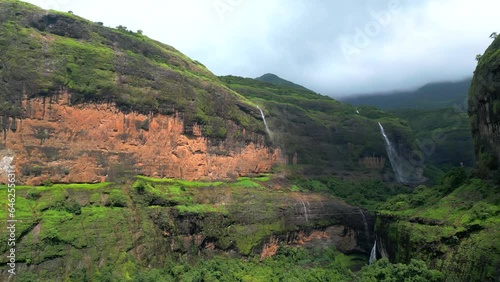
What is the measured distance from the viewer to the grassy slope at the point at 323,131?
61.4m

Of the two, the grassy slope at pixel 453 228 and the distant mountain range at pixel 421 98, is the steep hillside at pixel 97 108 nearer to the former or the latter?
the grassy slope at pixel 453 228

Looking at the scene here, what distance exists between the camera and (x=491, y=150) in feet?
103

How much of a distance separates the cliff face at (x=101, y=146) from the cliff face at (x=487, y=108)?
27691 millimetres

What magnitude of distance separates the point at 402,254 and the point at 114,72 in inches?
1250

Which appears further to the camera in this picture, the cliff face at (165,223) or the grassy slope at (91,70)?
the grassy slope at (91,70)

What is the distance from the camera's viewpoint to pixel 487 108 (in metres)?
30.8

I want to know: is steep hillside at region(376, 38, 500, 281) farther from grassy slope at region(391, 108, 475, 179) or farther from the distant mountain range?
the distant mountain range

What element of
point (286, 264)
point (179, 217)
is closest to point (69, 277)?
point (179, 217)

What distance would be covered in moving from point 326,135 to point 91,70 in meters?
39.8

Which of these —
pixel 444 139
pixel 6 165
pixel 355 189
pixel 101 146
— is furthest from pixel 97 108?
pixel 444 139

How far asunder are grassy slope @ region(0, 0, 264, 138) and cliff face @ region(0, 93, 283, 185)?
3.84ft

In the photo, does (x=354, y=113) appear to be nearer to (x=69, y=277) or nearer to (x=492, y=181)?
(x=492, y=181)

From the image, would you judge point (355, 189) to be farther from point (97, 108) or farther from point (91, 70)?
point (91, 70)

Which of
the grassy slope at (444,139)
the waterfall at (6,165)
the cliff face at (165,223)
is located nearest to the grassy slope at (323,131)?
the cliff face at (165,223)
